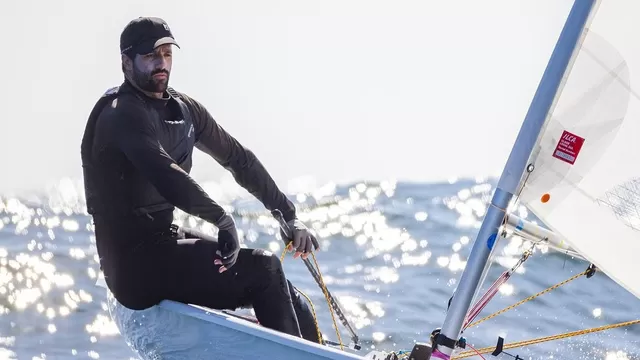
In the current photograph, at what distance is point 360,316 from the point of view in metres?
6.52

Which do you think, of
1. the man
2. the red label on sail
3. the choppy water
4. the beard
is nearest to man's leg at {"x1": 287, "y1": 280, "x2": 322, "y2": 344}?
the man

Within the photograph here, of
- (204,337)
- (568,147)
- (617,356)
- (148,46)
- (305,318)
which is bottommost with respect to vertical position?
(204,337)

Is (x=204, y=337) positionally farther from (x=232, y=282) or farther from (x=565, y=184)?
(x=565, y=184)

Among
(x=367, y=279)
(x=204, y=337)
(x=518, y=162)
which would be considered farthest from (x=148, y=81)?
(x=367, y=279)

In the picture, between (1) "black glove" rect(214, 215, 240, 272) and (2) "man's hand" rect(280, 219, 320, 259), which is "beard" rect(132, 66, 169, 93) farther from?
(2) "man's hand" rect(280, 219, 320, 259)

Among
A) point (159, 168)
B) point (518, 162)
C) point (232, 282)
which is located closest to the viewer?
point (159, 168)

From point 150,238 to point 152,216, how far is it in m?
0.08

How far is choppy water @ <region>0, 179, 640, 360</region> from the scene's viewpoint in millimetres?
5957

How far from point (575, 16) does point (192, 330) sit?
70.7 inches

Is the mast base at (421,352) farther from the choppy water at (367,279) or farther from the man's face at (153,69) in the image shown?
the choppy water at (367,279)

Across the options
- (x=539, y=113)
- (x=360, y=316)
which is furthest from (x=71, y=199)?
(x=539, y=113)

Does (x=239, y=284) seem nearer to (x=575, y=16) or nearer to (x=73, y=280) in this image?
(x=575, y=16)

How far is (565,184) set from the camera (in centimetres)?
372

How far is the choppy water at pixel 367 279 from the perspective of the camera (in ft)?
19.5
